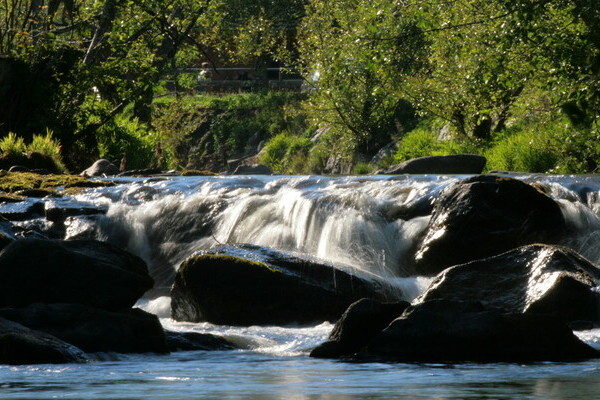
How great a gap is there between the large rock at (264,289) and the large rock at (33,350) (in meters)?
3.21

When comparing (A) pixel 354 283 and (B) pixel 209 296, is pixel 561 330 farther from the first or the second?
(B) pixel 209 296

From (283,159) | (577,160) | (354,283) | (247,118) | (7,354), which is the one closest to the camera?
(7,354)

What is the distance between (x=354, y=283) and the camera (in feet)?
37.2

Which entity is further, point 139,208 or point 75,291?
point 139,208

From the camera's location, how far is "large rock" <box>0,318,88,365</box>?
25.5 feet

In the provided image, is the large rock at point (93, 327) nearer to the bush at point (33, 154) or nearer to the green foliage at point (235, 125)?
the bush at point (33, 154)

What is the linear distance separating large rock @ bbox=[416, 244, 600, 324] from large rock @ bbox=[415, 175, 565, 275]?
2.01m

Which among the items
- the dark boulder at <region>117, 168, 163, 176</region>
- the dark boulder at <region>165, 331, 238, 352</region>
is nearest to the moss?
the dark boulder at <region>165, 331, 238, 352</region>

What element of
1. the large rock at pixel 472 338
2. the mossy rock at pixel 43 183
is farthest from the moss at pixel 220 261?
the mossy rock at pixel 43 183

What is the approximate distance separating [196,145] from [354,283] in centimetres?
3916

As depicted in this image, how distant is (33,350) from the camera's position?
309 inches

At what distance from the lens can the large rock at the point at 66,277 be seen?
10.0m

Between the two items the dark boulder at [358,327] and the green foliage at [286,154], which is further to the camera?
the green foliage at [286,154]

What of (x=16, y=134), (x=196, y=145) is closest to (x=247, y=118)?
(x=196, y=145)
